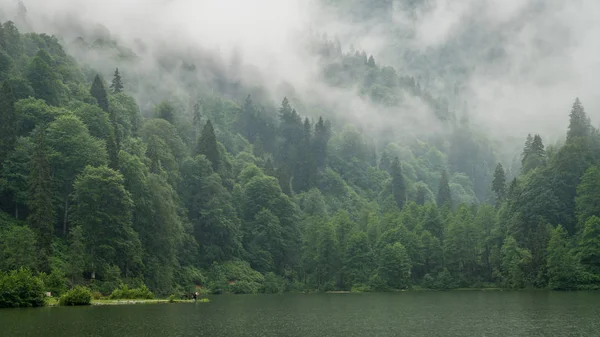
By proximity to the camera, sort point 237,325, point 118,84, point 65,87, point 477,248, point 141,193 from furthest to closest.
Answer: point 118,84
point 477,248
point 65,87
point 141,193
point 237,325

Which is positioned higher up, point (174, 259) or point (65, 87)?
point (65, 87)

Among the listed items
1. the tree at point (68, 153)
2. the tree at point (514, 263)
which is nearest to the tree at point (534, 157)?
the tree at point (514, 263)

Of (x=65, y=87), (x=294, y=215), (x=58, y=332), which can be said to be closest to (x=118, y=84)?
(x=65, y=87)

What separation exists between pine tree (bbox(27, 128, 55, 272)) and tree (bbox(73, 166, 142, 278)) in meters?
6.53

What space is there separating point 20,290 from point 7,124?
47.1 metres

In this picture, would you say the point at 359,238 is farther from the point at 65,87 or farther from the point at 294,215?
the point at 65,87

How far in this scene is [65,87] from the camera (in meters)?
143

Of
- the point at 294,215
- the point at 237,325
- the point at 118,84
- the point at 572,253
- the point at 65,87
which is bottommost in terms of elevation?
the point at 237,325

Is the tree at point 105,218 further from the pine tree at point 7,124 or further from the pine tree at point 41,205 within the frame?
the pine tree at point 7,124

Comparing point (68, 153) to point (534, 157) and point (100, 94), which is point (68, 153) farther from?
point (534, 157)

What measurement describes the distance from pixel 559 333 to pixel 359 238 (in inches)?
4132

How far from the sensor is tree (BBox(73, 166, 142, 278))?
10325 cm

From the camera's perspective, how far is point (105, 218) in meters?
106

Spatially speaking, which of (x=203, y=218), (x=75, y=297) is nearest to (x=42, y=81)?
(x=203, y=218)
